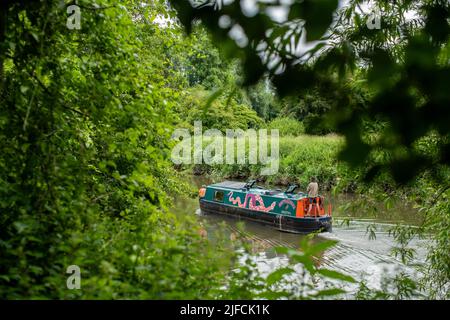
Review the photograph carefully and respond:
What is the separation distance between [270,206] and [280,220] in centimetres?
60

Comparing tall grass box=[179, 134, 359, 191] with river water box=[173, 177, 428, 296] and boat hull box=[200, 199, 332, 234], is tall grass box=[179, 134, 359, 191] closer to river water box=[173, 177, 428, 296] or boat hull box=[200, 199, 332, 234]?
boat hull box=[200, 199, 332, 234]

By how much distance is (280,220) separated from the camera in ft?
46.4

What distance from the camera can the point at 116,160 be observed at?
163 inches

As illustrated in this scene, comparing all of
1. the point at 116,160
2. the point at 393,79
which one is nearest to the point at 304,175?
the point at 116,160

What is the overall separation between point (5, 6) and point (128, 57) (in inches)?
72.4

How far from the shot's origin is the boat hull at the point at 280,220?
13500 millimetres

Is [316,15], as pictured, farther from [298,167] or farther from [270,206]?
[298,167]

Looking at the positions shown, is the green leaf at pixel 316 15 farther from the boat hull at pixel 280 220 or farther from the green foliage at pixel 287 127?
the green foliage at pixel 287 127

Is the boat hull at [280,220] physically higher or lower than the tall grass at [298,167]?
lower

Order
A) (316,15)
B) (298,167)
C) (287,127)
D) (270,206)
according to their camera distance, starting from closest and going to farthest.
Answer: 1. (316,15)
2. (270,206)
3. (298,167)
4. (287,127)

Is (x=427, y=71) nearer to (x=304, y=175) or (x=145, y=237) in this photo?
(x=145, y=237)

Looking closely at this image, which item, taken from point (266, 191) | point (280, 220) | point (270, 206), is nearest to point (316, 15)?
point (280, 220)

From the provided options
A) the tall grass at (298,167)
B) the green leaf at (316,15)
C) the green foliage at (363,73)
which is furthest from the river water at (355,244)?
the green leaf at (316,15)

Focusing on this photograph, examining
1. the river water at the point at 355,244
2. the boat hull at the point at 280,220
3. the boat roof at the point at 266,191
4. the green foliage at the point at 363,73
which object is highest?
the green foliage at the point at 363,73
